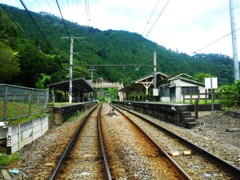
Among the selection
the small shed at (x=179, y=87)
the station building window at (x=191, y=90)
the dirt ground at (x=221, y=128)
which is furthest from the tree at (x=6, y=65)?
the dirt ground at (x=221, y=128)

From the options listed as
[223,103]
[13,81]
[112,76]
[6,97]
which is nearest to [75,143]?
[6,97]

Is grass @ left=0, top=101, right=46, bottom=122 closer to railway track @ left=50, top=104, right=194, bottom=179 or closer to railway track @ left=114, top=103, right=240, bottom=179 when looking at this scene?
railway track @ left=50, top=104, right=194, bottom=179

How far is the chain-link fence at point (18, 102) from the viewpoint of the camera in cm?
719

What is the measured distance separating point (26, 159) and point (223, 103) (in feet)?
48.1

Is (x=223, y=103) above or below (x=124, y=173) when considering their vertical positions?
above

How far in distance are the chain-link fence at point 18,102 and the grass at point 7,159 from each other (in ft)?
3.98

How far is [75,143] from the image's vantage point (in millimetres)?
8375

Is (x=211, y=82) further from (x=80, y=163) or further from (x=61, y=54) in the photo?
(x=61, y=54)

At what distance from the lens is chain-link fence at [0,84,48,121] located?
23.6 feet

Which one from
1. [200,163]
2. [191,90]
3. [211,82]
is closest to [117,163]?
[200,163]

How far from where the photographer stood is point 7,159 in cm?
606

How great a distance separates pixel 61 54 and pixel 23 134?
56432 millimetres

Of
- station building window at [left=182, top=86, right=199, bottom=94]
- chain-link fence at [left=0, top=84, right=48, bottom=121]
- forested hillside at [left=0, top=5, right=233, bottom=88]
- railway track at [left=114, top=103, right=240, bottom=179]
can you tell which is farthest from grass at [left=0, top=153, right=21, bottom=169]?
station building window at [left=182, top=86, right=199, bottom=94]

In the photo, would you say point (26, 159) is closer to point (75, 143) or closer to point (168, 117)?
Result: point (75, 143)
